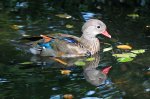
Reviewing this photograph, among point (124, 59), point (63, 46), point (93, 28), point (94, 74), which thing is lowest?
point (94, 74)

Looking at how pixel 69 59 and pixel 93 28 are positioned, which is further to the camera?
pixel 93 28

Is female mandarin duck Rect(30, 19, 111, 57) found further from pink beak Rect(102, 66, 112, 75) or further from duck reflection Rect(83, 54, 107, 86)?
pink beak Rect(102, 66, 112, 75)

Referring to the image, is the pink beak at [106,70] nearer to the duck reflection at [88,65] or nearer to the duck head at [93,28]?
the duck reflection at [88,65]

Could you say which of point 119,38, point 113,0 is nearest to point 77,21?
point 119,38

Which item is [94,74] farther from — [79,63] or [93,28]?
[93,28]

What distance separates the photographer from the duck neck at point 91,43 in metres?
10.6

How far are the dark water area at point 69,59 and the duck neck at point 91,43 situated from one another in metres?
0.18

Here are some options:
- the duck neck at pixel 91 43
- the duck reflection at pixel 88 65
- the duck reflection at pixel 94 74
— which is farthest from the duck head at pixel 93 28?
the duck reflection at pixel 94 74

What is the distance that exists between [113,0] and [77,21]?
266 cm


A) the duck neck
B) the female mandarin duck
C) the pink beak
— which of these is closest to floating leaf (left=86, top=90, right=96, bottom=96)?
the pink beak

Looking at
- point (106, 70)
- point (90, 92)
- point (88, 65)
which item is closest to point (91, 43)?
point (88, 65)

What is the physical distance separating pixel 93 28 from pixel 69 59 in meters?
1.02

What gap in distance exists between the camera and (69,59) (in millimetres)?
10219

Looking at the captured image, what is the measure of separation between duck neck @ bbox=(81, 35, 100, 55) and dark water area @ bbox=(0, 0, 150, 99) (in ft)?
0.59
